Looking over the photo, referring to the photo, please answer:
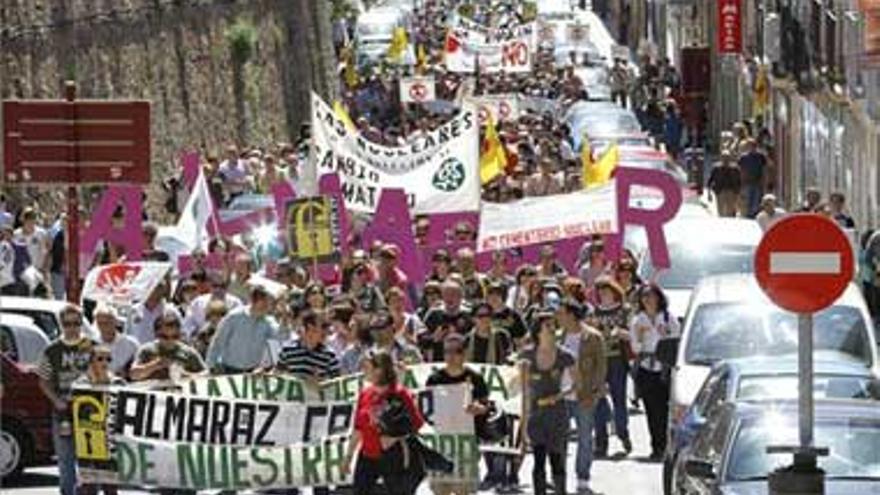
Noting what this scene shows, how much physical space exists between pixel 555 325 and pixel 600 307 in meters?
3.13

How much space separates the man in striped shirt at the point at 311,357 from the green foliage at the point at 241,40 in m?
36.6

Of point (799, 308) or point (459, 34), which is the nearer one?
point (799, 308)

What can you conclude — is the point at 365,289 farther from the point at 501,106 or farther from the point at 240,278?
the point at 501,106

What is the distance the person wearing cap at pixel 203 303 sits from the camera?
A: 25.8m

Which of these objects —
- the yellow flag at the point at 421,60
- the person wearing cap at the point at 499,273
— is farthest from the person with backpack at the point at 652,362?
the yellow flag at the point at 421,60

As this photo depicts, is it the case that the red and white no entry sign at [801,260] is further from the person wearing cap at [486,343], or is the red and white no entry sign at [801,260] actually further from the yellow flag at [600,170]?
the yellow flag at [600,170]

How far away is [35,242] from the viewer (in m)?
34.4

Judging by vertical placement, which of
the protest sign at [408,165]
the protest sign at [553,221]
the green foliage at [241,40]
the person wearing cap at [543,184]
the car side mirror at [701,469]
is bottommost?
the car side mirror at [701,469]

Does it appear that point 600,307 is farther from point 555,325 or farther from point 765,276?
point 765,276

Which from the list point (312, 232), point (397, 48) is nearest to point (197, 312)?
point (312, 232)

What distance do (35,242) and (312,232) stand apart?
16.6 feet

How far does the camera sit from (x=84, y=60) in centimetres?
4828

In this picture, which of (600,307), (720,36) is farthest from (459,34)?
(600,307)

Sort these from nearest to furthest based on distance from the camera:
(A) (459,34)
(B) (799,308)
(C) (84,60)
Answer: (B) (799,308)
(C) (84,60)
(A) (459,34)
